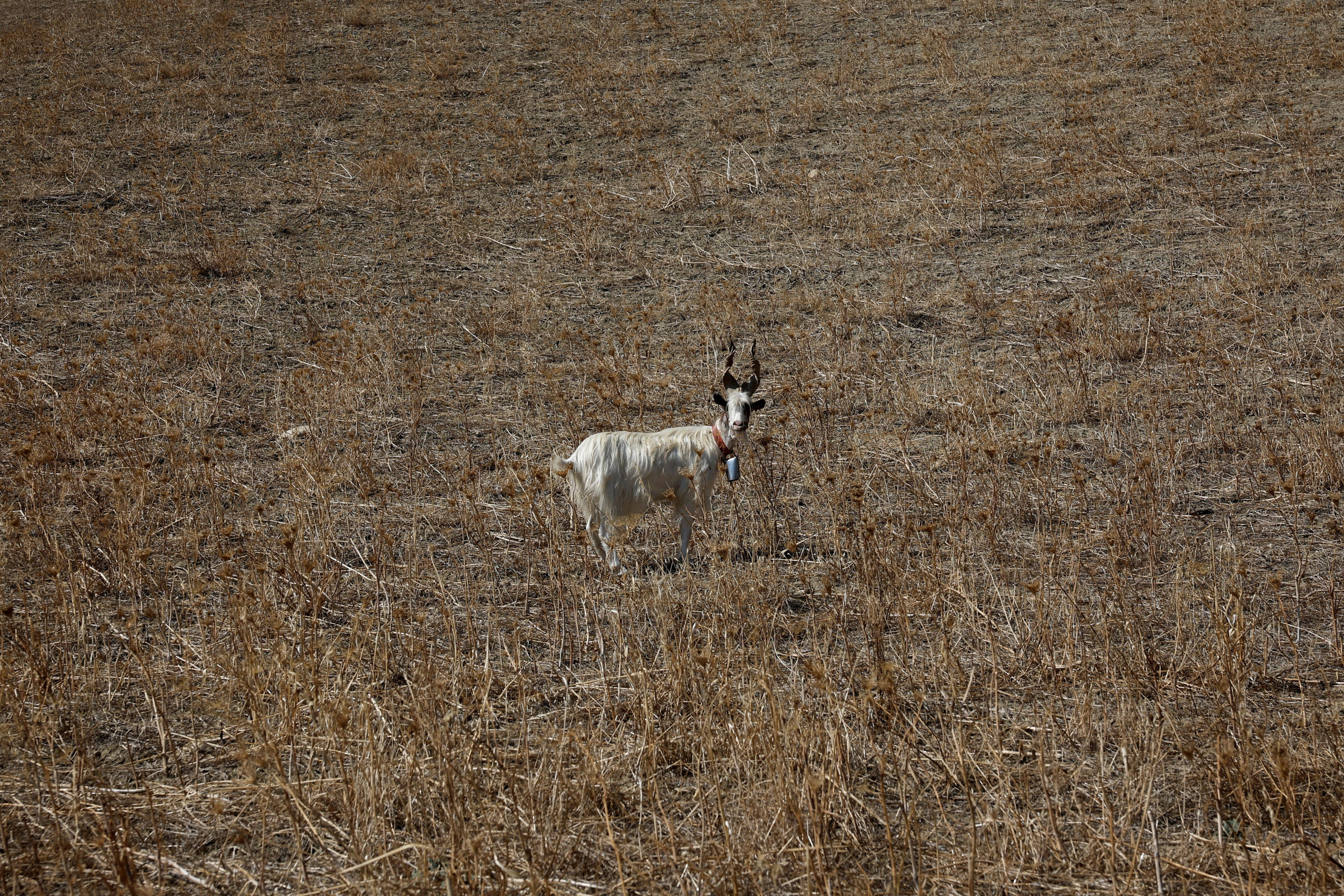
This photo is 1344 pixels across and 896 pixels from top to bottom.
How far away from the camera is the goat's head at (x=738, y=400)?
6.74m

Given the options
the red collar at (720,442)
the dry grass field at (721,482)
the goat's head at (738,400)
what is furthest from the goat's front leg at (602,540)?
the goat's head at (738,400)

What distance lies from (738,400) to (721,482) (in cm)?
96

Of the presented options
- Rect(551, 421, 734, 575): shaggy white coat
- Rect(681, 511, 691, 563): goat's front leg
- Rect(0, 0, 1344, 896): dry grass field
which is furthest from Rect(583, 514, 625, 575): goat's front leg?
Rect(681, 511, 691, 563): goat's front leg

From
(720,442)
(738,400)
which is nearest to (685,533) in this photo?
(720,442)

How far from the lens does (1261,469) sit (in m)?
7.45

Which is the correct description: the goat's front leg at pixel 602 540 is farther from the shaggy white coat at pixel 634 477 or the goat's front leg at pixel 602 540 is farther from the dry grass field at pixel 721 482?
the dry grass field at pixel 721 482

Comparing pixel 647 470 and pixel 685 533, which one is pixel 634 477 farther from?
pixel 685 533

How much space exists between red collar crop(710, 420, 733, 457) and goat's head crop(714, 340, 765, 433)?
0.12 metres

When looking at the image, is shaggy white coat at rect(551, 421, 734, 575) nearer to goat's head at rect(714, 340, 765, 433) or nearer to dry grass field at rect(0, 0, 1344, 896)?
goat's head at rect(714, 340, 765, 433)

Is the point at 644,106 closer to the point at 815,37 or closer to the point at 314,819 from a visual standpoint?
the point at 815,37

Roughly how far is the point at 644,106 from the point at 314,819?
16117 mm

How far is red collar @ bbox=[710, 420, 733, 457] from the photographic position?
6883 mm

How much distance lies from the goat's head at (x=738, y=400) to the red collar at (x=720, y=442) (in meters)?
0.12

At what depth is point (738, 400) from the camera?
267 inches
